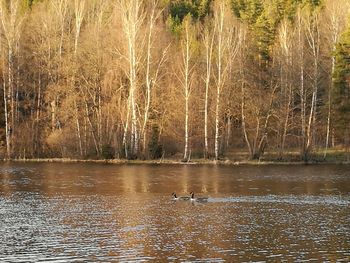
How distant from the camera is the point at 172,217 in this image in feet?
115

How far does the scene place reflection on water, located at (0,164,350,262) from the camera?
26844mm

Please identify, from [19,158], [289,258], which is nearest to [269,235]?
[289,258]

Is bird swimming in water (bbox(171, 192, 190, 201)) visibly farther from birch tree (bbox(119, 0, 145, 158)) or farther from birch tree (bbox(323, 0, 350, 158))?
birch tree (bbox(323, 0, 350, 158))

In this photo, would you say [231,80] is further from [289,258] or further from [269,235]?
[289,258]

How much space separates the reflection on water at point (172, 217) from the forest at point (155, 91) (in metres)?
13.7

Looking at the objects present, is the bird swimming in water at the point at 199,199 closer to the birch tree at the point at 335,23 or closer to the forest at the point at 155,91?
the forest at the point at 155,91

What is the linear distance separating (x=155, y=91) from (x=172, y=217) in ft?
132

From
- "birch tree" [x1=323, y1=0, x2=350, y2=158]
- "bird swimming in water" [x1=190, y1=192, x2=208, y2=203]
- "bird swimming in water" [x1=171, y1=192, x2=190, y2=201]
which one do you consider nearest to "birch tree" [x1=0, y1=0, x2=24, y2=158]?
"birch tree" [x1=323, y1=0, x2=350, y2=158]

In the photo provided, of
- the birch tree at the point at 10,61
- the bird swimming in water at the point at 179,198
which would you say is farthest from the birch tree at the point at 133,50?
the bird swimming in water at the point at 179,198

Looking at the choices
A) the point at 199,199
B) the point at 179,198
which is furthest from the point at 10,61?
the point at 199,199

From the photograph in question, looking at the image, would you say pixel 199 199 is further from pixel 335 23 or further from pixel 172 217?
pixel 335 23

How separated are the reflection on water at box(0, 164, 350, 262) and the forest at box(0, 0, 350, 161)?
44.8 feet

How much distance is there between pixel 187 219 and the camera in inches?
1362

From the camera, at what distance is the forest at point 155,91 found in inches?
2763
